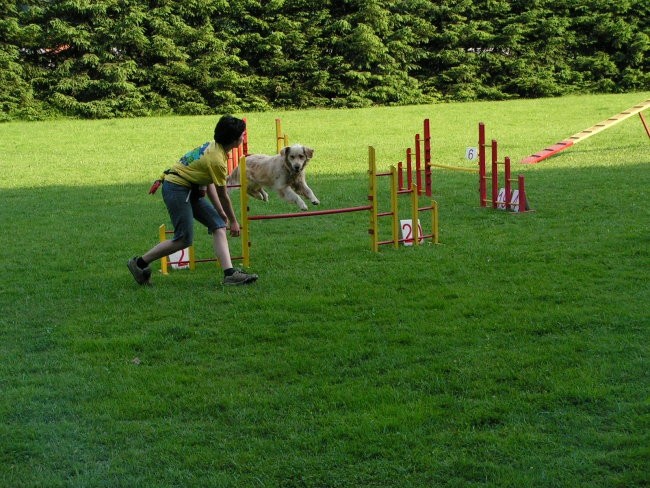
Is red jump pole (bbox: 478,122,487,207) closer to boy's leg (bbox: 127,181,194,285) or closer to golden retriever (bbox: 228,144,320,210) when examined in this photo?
golden retriever (bbox: 228,144,320,210)

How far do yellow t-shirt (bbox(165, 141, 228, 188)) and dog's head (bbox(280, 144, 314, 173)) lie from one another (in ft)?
11.7

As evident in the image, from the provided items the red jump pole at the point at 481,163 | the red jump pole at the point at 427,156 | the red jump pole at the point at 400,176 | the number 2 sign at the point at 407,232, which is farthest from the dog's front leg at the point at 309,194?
the number 2 sign at the point at 407,232

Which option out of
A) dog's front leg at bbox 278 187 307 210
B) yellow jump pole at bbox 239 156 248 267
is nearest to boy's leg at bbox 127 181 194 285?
yellow jump pole at bbox 239 156 248 267

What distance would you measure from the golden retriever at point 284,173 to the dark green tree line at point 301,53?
67.3 feet

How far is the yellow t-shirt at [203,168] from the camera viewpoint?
7691mm

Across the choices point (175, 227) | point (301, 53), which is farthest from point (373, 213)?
point (301, 53)

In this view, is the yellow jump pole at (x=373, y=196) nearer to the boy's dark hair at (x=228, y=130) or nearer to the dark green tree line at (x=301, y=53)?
the boy's dark hair at (x=228, y=130)

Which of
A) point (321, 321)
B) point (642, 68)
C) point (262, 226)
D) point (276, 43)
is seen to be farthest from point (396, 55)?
point (321, 321)

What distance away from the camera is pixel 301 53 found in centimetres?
3334

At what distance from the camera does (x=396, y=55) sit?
3350 centimetres

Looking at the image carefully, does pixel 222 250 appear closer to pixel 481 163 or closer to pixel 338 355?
pixel 338 355

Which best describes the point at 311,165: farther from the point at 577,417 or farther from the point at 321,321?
the point at 577,417

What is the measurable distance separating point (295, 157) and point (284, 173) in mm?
340

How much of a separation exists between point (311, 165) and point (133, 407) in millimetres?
13686
